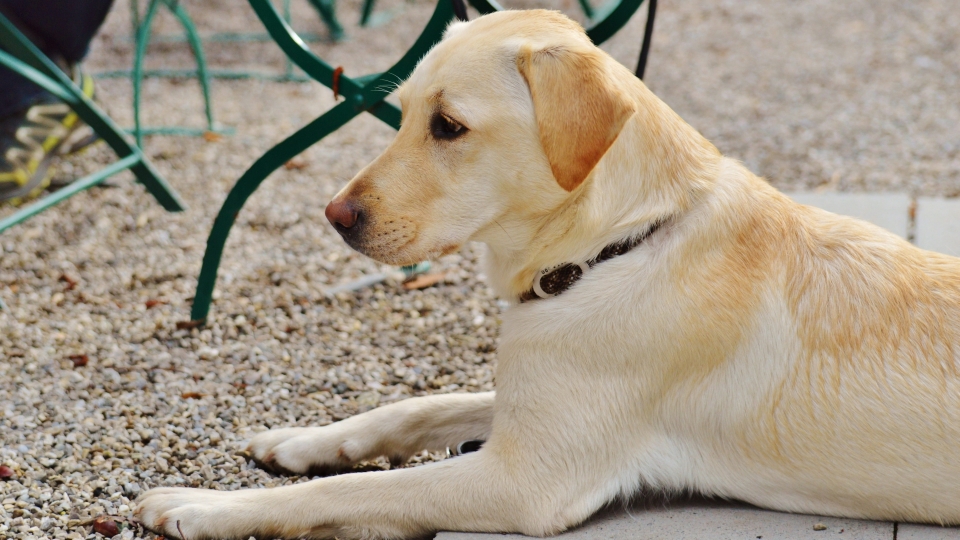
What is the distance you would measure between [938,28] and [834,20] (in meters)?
0.78

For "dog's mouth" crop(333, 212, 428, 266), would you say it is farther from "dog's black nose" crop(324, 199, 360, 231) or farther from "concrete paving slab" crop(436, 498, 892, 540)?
"concrete paving slab" crop(436, 498, 892, 540)

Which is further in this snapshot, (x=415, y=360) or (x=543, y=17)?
(x=415, y=360)

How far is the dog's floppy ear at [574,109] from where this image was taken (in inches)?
78.7

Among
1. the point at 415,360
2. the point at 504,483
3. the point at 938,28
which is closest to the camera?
the point at 504,483

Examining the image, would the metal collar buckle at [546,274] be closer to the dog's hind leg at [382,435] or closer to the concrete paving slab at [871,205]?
the dog's hind leg at [382,435]

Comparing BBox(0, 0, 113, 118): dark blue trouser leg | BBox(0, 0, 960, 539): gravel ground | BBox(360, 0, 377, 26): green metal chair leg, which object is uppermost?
BBox(360, 0, 377, 26): green metal chair leg

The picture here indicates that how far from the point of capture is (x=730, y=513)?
2184 millimetres

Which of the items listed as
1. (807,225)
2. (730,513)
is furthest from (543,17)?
(730,513)

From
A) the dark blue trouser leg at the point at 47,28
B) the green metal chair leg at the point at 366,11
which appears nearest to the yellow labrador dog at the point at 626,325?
the dark blue trouser leg at the point at 47,28

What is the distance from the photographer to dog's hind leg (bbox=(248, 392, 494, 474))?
251 centimetres

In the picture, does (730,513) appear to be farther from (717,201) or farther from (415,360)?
(415,360)

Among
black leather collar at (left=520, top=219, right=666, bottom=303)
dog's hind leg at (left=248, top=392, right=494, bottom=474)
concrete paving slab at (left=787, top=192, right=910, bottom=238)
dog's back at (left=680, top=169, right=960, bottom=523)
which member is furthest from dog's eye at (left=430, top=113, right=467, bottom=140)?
concrete paving slab at (left=787, top=192, right=910, bottom=238)

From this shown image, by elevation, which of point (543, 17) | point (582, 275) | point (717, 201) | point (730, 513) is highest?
point (543, 17)

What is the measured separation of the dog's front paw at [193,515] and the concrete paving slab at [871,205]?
2.74m
